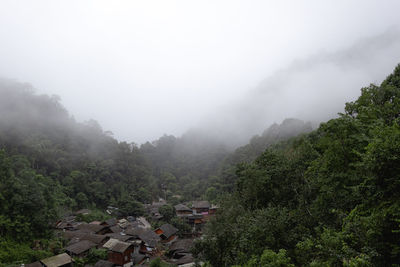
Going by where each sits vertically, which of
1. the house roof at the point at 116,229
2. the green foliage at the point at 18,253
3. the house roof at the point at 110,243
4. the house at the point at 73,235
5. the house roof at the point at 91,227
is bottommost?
the house roof at the point at 116,229

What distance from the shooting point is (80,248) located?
27641 mm

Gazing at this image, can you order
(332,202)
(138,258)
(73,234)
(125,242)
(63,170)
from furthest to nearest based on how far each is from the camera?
(63,170) < (73,234) < (125,242) < (138,258) < (332,202)

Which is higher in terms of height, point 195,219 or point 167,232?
point 167,232

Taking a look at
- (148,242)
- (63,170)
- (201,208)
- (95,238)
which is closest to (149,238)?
(148,242)

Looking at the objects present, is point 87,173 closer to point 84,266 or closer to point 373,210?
point 84,266

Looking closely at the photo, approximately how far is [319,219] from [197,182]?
63553mm

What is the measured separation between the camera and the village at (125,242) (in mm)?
26562

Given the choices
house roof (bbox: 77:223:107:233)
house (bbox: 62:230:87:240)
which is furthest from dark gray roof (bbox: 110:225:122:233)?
house (bbox: 62:230:87:240)

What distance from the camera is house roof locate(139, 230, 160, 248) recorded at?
32656 mm

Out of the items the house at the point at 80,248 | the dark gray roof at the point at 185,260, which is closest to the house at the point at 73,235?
the house at the point at 80,248

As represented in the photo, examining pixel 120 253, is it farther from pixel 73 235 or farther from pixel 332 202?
pixel 332 202

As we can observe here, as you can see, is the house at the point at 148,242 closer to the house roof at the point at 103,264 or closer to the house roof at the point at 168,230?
the house roof at the point at 168,230

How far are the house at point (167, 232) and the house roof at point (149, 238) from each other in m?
3.48

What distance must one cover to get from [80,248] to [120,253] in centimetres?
523
